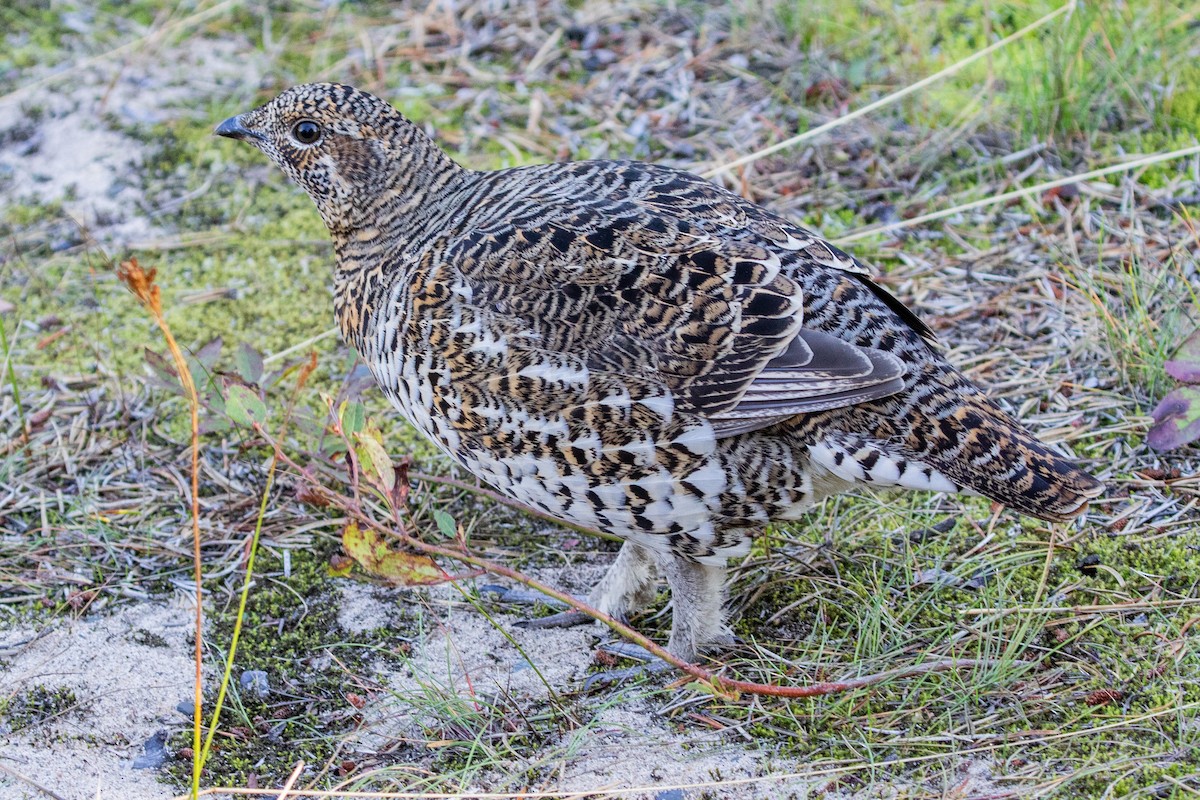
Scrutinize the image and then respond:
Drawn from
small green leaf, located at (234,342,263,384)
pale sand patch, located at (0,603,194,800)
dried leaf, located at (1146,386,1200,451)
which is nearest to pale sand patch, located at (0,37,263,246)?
small green leaf, located at (234,342,263,384)

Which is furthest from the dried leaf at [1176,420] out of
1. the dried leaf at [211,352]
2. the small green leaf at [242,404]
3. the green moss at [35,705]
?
the green moss at [35,705]

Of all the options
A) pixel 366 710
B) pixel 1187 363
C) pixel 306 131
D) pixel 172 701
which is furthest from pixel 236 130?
pixel 1187 363

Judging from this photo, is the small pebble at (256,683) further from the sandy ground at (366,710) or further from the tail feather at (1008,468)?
the tail feather at (1008,468)

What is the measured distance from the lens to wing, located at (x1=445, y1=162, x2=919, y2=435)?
3.46 metres

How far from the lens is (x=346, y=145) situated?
427cm

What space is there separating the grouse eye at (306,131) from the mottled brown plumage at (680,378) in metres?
0.69

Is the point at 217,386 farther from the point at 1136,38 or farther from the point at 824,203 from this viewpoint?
the point at 1136,38

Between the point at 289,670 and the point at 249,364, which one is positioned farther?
the point at 249,364

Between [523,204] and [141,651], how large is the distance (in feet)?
6.45

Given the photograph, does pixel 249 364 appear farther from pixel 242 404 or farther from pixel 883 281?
pixel 883 281

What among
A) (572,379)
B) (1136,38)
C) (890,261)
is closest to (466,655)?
(572,379)

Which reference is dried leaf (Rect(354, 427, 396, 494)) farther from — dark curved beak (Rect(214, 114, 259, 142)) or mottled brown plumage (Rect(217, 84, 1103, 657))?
dark curved beak (Rect(214, 114, 259, 142))

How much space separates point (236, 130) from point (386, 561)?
200cm

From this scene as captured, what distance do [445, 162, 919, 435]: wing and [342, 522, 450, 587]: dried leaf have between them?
0.75m
